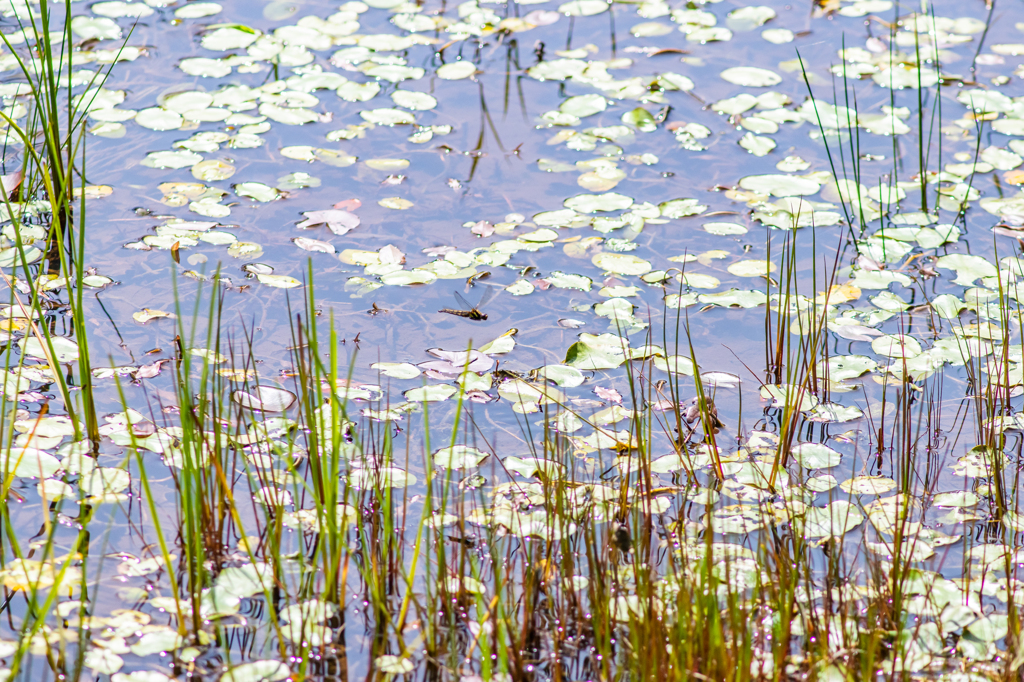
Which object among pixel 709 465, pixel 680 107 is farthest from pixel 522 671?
pixel 680 107

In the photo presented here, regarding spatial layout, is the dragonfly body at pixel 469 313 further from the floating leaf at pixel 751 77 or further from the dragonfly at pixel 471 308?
the floating leaf at pixel 751 77

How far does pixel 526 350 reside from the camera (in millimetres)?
2621

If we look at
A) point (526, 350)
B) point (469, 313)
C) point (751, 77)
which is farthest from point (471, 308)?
point (751, 77)

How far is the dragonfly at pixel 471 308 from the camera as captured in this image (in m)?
2.73

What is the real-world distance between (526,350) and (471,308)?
0.81 ft

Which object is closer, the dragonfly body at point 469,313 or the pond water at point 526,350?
the pond water at point 526,350

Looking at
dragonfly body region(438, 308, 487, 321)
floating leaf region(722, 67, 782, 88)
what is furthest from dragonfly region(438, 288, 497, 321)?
floating leaf region(722, 67, 782, 88)

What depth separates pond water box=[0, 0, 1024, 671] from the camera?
1.72 meters

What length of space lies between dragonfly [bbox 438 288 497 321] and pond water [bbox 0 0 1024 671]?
19 mm

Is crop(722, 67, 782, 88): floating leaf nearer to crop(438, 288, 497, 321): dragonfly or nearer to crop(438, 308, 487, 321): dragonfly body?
crop(438, 288, 497, 321): dragonfly

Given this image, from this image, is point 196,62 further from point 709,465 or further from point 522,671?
point 522,671

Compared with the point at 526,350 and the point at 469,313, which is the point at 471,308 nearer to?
the point at 469,313

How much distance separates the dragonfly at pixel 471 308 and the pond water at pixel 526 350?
2 cm

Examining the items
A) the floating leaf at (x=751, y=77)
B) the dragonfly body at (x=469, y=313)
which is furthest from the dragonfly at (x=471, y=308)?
the floating leaf at (x=751, y=77)
